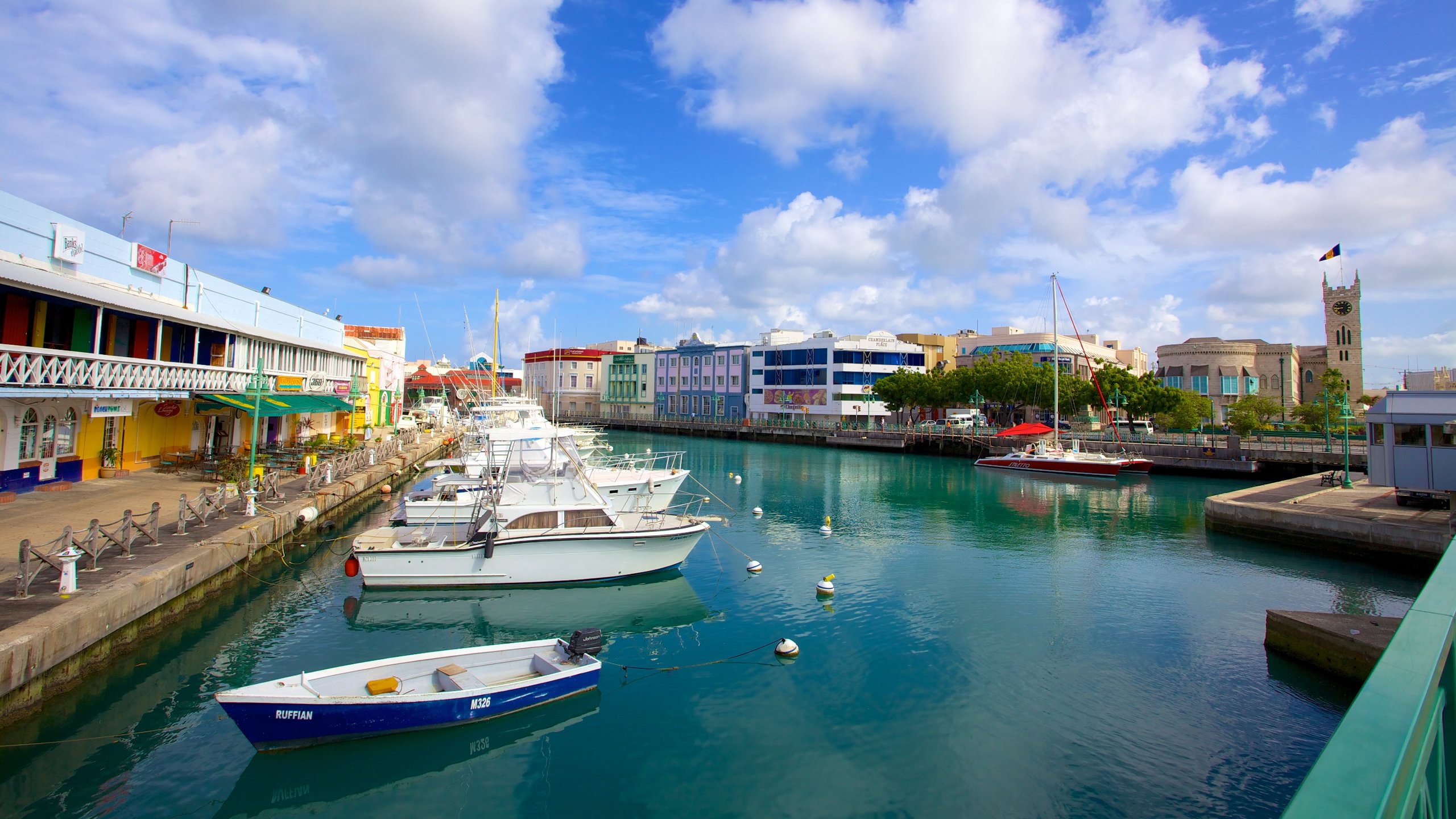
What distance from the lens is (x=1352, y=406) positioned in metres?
96.6

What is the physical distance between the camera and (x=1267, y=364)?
107 meters

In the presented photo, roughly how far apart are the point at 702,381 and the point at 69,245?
273 ft

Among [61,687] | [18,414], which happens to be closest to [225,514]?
[18,414]

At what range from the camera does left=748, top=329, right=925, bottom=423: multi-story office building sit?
85.9 meters

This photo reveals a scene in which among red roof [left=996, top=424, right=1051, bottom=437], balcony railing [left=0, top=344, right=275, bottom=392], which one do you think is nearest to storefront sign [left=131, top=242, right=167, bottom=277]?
balcony railing [left=0, top=344, right=275, bottom=392]

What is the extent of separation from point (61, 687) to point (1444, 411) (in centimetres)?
3459

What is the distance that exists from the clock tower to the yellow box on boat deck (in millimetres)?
124842

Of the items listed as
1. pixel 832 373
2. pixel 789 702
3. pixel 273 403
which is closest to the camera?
pixel 789 702

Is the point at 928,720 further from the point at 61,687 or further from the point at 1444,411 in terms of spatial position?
the point at 1444,411

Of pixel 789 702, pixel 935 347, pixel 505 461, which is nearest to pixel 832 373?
pixel 935 347

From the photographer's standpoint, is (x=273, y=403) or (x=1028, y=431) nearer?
(x=273, y=403)

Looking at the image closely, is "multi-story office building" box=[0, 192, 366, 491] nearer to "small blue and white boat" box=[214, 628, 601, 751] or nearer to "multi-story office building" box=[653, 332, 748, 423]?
"small blue and white boat" box=[214, 628, 601, 751]

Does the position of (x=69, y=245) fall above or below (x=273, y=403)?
above

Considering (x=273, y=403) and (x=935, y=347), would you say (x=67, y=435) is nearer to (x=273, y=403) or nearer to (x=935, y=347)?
(x=273, y=403)
